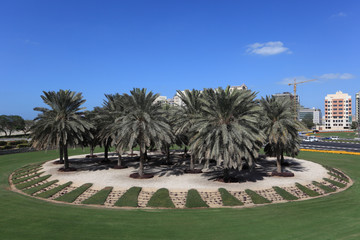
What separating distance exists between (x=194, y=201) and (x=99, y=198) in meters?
9.29

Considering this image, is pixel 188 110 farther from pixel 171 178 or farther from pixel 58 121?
pixel 58 121

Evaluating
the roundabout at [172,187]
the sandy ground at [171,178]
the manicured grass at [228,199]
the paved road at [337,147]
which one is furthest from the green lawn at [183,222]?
the paved road at [337,147]

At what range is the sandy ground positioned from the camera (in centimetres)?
2672

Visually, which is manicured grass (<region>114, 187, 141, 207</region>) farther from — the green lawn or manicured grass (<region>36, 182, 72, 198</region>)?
manicured grass (<region>36, 182, 72, 198</region>)

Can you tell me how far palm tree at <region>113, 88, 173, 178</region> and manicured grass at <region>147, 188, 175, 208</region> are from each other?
20.3ft

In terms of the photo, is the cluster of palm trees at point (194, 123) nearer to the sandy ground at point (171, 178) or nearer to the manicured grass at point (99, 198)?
the sandy ground at point (171, 178)

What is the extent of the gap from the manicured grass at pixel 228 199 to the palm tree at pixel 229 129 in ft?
9.95

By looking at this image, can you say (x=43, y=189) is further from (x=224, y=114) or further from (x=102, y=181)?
(x=224, y=114)

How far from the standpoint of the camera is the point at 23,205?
21766 mm

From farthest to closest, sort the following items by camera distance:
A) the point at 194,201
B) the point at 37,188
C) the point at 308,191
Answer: the point at 37,188
the point at 308,191
the point at 194,201

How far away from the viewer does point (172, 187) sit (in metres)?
26.0

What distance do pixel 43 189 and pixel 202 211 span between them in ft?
63.0

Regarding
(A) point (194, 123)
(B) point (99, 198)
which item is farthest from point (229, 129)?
(B) point (99, 198)

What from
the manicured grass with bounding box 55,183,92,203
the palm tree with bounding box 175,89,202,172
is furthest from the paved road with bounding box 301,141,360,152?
the manicured grass with bounding box 55,183,92,203
